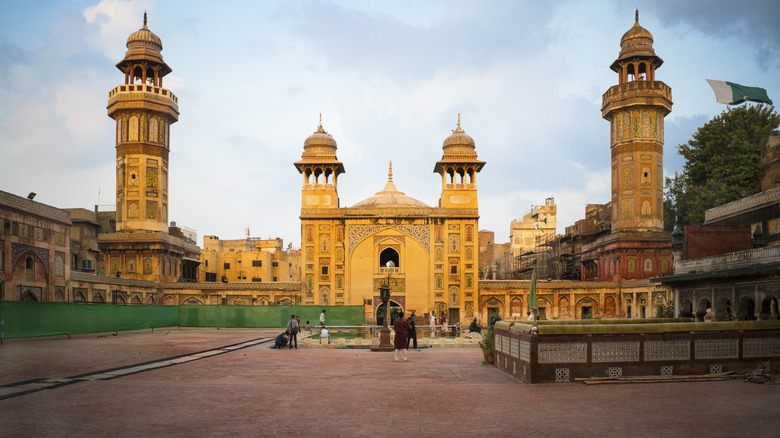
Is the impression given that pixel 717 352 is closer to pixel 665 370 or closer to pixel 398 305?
pixel 665 370

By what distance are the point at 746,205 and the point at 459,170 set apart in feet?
86.5

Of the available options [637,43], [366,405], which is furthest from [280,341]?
[637,43]

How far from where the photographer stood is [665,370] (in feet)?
45.3

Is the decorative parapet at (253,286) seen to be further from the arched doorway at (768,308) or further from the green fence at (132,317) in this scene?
the arched doorway at (768,308)

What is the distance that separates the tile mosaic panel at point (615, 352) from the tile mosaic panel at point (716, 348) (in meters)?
1.39

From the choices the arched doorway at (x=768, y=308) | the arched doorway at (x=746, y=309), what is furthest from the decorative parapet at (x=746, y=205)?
the arched doorway at (x=768, y=308)

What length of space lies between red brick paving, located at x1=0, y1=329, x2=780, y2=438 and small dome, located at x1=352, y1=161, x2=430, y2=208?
3505 centimetres

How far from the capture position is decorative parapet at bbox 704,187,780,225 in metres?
22.5

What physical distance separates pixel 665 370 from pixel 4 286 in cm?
2646

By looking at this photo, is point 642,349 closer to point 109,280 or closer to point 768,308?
point 768,308

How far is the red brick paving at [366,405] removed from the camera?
903 cm

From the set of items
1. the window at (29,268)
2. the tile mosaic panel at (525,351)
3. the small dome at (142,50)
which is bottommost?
the tile mosaic panel at (525,351)

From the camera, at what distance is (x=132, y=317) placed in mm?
34781

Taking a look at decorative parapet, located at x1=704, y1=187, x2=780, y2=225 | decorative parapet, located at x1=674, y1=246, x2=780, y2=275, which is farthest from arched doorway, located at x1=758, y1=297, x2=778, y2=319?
decorative parapet, located at x1=704, y1=187, x2=780, y2=225
